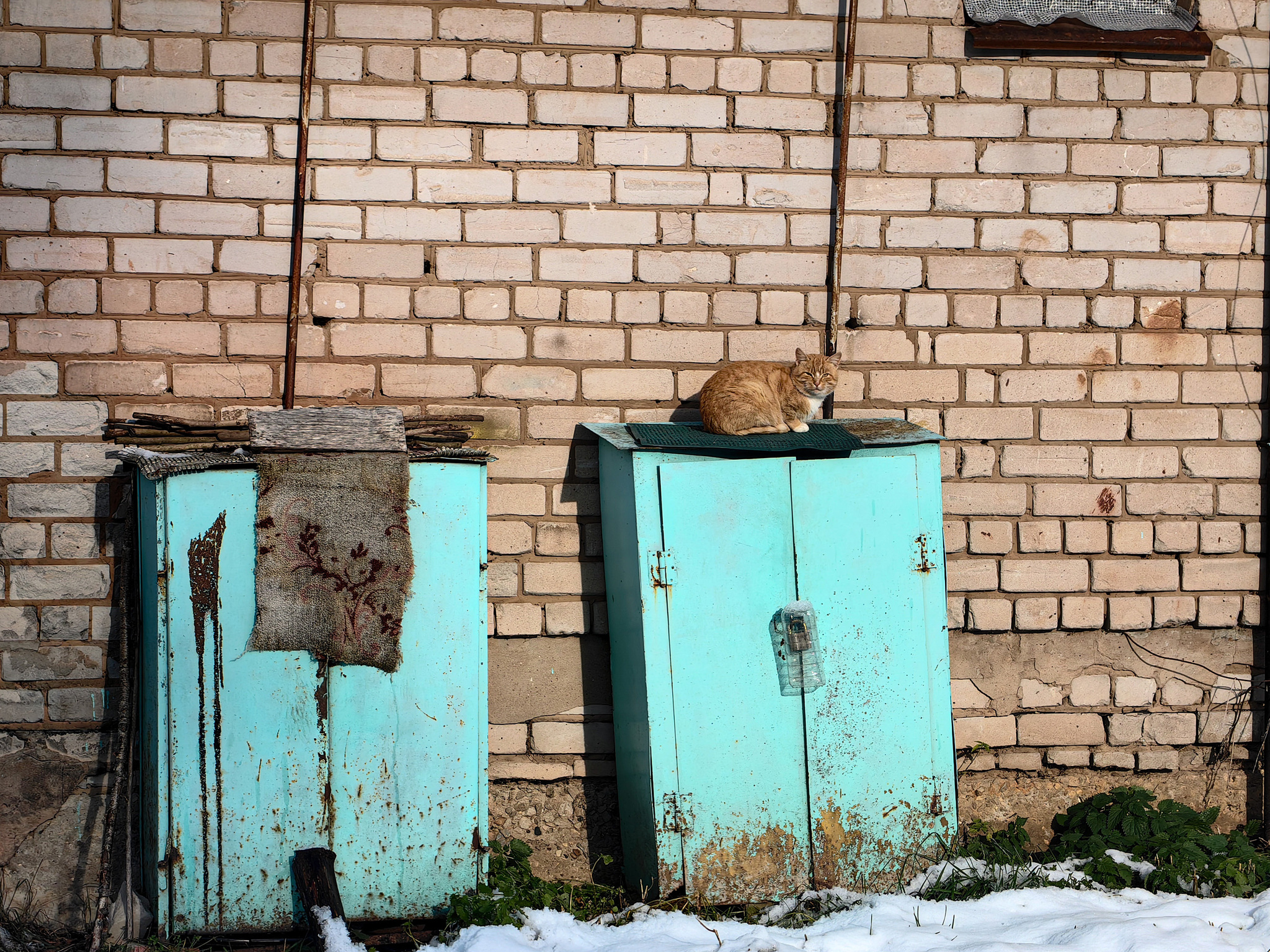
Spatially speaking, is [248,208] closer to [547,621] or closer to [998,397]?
[547,621]

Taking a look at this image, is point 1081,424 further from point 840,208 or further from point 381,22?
point 381,22

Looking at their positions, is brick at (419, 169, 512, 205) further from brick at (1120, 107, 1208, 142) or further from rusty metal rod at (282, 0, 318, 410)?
brick at (1120, 107, 1208, 142)

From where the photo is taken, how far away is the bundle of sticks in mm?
3043

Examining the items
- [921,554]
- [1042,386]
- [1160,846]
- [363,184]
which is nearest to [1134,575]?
[1042,386]

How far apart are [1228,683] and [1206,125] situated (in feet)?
7.51

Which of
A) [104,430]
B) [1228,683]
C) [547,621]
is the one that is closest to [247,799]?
[547,621]

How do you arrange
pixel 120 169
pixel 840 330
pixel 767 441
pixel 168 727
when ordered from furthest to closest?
1. pixel 840 330
2. pixel 120 169
3. pixel 767 441
4. pixel 168 727

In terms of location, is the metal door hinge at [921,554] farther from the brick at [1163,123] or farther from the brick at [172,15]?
the brick at [172,15]

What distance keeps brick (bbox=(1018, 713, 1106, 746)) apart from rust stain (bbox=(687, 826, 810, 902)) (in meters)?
1.19

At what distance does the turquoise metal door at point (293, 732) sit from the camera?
269cm

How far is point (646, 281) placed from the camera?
134 inches

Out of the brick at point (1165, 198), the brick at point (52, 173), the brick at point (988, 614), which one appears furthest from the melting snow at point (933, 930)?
the brick at point (52, 173)

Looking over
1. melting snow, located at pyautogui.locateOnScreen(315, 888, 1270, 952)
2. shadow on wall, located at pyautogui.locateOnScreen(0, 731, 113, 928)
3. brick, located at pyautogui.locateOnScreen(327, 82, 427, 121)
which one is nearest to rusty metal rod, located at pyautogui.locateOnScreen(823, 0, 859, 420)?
brick, located at pyautogui.locateOnScreen(327, 82, 427, 121)

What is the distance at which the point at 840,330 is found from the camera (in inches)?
137
